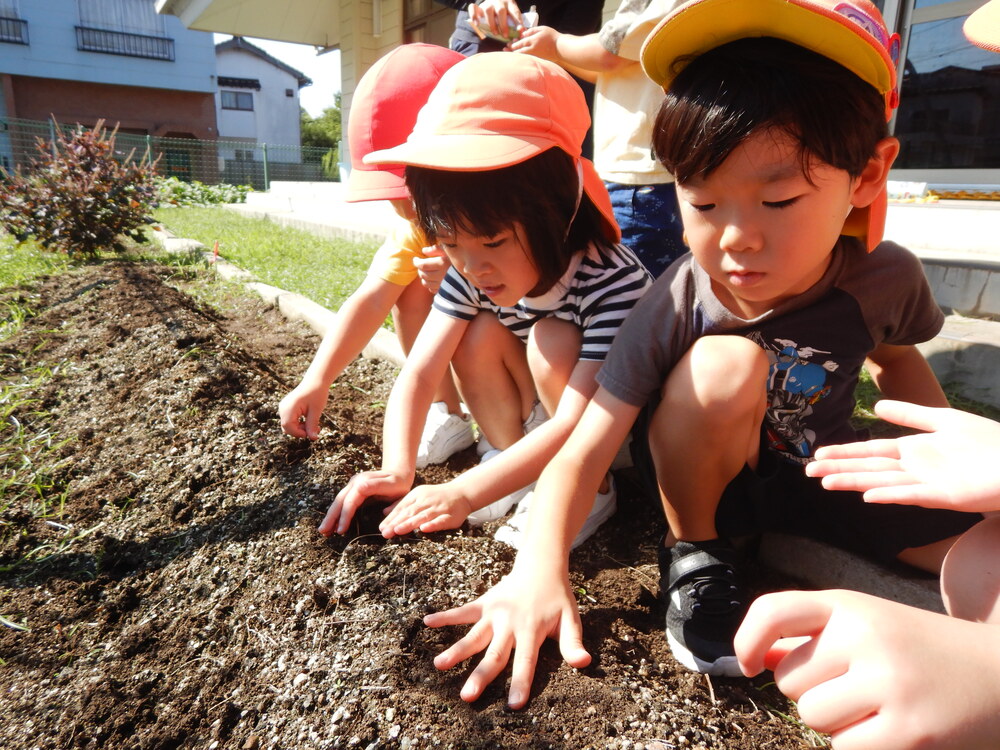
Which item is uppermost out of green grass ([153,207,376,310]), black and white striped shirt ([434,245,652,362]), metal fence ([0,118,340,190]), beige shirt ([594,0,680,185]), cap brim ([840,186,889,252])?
metal fence ([0,118,340,190])

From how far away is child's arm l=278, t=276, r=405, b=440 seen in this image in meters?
2.05

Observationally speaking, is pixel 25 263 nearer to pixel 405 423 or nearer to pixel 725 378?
pixel 405 423

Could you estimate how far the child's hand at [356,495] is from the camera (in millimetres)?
1592

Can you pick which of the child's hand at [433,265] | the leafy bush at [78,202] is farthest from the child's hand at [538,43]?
the leafy bush at [78,202]

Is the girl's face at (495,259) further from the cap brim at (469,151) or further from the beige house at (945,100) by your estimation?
the beige house at (945,100)

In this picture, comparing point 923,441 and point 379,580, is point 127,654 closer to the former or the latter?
point 379,580

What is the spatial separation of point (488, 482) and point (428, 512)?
151mm

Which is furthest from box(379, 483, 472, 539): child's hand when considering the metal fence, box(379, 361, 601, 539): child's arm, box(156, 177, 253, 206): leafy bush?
the metal fence

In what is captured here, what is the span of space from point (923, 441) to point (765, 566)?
86cm

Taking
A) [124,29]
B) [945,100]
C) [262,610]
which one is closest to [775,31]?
[262,610]

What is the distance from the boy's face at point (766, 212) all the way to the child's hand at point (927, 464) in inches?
12.6

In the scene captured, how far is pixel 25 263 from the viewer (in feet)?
20.1

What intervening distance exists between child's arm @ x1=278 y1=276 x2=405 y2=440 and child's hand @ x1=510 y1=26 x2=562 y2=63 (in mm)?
845

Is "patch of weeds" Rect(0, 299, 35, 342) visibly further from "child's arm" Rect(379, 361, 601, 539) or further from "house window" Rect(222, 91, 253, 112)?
"house window" Rect(222, 91, 253, 112)
